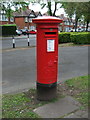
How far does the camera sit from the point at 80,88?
402cm

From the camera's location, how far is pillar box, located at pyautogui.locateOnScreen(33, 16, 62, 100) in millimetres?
3184

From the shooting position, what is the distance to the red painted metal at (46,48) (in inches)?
125

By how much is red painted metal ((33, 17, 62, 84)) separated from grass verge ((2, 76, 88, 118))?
0.50 meters

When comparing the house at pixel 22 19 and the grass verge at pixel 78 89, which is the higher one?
the house at pixel 22 19

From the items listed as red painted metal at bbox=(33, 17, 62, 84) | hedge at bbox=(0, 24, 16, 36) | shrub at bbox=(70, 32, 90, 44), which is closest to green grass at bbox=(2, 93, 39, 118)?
red painted metal at bbox=(33, 17, 62, 84)

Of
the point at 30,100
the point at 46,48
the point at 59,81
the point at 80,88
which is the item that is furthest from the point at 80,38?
the point at 30,100

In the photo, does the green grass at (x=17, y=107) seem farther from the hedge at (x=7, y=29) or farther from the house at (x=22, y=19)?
the house at (x=22, y=19)

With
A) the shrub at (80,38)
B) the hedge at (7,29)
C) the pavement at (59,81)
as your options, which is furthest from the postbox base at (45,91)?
the hedge at (7,29)

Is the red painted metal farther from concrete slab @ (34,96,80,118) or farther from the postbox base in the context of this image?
concrete slab @ (34,96,80,118)

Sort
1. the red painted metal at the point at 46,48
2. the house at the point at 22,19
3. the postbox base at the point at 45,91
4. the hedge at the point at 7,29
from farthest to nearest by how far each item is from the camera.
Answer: the house at the point at 22,19, the hedge at the point at 7,29, the postbox base at the point at 45,91, the red painted metal at the point at 46,48

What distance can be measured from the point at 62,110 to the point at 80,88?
1.16 m

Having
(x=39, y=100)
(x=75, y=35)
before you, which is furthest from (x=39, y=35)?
(x=75, y=35)

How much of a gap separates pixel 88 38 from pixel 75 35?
1.31m

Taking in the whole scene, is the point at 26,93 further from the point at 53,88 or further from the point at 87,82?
the point at 87,82
